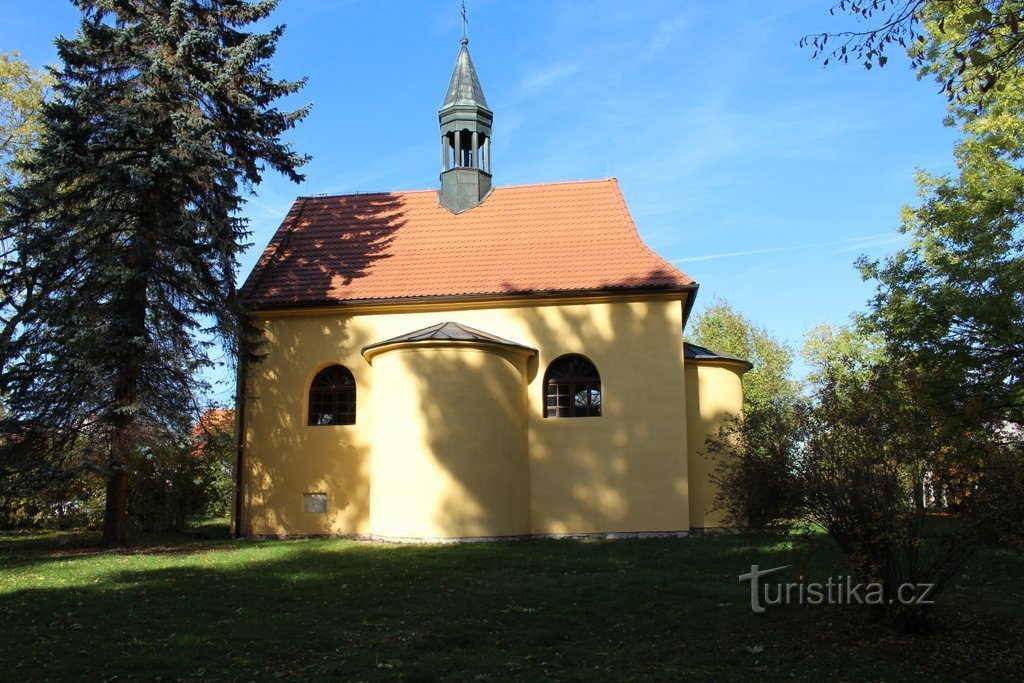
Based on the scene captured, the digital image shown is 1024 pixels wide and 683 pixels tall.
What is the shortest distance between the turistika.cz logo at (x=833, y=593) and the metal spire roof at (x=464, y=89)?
1476 centimetres

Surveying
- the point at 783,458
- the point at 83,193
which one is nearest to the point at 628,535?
the point at 783,458

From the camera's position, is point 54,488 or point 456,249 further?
point 456,249

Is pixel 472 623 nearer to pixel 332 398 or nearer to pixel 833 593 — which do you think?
pixel 833 593

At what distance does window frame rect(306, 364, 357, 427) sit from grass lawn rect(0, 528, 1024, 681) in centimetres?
524

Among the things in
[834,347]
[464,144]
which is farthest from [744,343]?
[464,144]

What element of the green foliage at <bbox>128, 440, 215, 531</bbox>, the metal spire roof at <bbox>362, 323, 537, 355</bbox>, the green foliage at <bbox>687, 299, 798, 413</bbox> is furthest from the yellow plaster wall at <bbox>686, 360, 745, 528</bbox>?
the green foliage at <bbox>687, 299, 798, 413</bbox>

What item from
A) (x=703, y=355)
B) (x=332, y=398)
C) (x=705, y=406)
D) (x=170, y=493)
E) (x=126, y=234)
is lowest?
(x=170, y=493)

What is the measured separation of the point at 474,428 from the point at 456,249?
520 centimetres

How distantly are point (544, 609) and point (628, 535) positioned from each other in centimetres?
735

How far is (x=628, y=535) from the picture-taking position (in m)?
16.0

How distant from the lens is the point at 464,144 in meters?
20.7

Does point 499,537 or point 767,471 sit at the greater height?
point 767,471

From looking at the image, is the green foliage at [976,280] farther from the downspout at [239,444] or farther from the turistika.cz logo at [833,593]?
the downspout at [239,444]

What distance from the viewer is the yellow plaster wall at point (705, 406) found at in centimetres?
1695
